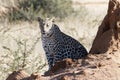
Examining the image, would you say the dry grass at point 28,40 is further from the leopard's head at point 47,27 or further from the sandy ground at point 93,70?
the sandy ground at point 93,70

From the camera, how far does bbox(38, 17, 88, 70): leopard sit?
29.4 ft

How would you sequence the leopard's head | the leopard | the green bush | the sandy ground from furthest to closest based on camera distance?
the green bush
the leopard's head
the leopard
the sandy ground

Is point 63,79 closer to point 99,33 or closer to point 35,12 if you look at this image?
point 99,33

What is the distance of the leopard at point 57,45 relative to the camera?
895 cm

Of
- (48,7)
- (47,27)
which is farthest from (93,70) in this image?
(48,7)

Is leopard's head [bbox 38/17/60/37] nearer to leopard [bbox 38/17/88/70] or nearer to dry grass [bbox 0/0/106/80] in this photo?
leopard [bbox 38/17/88/70]

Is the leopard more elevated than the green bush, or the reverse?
the green bush

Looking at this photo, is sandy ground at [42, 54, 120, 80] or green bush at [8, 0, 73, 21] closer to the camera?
sandy ground at [42, 54, 120, 80]

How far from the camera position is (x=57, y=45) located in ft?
30.5

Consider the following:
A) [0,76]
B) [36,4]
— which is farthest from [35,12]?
[0,76]

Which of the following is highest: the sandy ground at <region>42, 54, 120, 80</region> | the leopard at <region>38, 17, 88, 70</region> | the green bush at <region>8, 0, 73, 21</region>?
the green bush at <region>8, 0, 73, 21</region>

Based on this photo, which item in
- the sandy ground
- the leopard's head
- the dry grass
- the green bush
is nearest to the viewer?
the sandy ground

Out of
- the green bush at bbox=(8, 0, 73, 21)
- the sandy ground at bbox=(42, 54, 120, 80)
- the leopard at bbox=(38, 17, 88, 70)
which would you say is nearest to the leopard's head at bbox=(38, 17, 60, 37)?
the leopard at bbox=(38, 17, 88, 70)

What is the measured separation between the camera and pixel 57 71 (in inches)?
267
